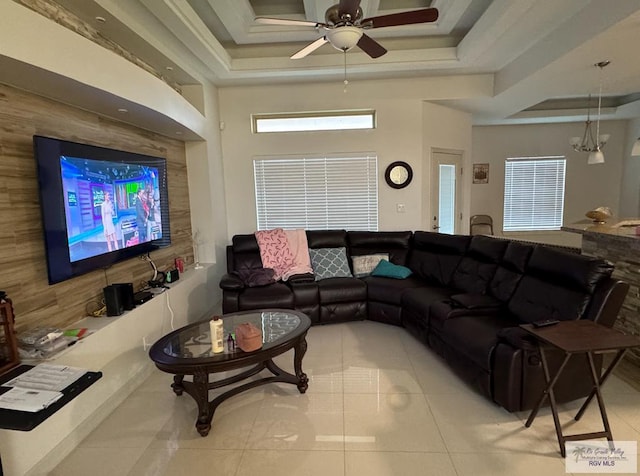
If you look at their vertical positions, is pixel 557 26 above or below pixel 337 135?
above

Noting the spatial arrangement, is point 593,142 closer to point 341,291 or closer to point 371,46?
point 371,46

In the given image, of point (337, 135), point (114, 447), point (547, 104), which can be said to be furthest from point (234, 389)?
point (547, 104)

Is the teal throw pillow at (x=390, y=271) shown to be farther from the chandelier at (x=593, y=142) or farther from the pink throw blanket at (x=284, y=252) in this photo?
the chandelier at (x=593, y=142)

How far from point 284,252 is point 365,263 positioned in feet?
3.34

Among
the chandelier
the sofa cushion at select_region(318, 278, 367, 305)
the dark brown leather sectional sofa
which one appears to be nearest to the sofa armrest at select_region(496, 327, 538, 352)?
the dark brown leather sectional sofa

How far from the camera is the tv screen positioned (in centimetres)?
223

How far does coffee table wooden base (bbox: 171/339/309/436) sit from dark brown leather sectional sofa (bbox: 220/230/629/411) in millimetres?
1008

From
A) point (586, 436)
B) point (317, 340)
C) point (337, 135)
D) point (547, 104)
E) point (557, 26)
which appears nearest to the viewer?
point (586, 436)

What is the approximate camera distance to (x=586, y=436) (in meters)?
2.00

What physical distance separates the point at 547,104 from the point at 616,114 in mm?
1228

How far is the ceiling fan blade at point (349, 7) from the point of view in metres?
2.34

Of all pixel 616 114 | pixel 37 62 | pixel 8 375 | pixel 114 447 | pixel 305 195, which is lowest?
pixel 114 447

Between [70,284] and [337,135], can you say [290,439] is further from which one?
[337,135]

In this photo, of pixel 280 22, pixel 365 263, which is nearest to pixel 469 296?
pixel 365 263
